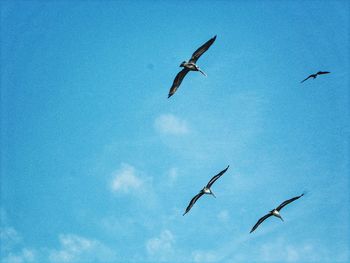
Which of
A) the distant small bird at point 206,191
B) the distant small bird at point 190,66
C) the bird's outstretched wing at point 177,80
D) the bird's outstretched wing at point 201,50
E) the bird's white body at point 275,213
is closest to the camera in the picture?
the bird's outstretched wing at point 201,50

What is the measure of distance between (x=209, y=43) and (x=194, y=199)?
14210 millimetres

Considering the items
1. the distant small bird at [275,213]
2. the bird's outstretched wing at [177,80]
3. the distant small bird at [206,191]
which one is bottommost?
the distant small bird at [275,213]

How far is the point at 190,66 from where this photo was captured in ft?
108

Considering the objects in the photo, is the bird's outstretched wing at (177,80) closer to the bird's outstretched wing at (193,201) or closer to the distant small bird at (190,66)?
the distant small bird at (190,66)

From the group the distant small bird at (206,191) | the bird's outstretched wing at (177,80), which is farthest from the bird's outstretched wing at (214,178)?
the bird's outstretched wing at (177,80)

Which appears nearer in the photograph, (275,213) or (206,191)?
(206,191)

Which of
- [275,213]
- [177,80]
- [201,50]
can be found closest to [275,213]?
[275,213]

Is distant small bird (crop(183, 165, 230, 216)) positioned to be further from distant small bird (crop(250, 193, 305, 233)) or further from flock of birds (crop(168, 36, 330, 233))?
distant small bird (crop(250, 193, 305, 233))

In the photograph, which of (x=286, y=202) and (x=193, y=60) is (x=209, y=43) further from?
(x=286, y=202)

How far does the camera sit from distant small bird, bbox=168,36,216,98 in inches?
1226

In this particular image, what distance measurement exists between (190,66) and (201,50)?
1760mm

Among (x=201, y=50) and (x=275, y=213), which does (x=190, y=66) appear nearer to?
(x=201, y=50)

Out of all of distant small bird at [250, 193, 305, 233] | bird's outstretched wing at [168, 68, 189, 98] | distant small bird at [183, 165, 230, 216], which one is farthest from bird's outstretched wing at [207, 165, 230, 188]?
bird's outstretched wing at [168, 68, 189, 98]

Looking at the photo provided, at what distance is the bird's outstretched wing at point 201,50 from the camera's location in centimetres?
3071
